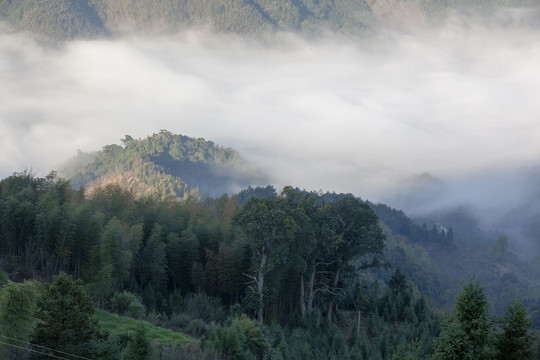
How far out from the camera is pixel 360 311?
5284cm

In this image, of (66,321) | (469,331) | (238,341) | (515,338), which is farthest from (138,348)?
(515,338)

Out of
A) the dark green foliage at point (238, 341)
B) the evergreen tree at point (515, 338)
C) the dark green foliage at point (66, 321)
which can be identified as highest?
the evergreen tree at point (515, 338)

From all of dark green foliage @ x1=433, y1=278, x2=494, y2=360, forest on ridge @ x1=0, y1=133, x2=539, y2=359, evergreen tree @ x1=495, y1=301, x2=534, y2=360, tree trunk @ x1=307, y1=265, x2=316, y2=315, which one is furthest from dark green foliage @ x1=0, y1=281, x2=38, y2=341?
tree trunk @ x1=307, y1=265, x2=316, y2=315

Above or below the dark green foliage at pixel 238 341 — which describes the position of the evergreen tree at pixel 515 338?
above

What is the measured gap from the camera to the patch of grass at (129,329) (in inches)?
1175

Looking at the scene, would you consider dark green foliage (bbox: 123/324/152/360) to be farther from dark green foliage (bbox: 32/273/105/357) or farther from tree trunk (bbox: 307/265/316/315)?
tree trunk (bbox: 307/265/316/315)

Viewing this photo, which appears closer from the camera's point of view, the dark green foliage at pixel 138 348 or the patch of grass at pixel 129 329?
the dark green foliage at pixel 138 348

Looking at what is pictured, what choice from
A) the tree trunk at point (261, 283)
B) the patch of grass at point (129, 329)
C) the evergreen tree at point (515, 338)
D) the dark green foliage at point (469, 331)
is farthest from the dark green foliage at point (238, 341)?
the evergreen tree at point (515, 338)

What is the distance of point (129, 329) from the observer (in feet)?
102

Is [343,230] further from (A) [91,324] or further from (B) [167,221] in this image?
(A) [91,324]

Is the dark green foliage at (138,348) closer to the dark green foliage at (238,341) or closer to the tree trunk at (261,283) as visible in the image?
the dark green foliage at (238,341)

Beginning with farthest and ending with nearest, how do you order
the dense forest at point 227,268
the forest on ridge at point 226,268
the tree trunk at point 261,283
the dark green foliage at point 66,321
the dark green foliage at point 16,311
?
the tree trunk at point 261,283, the dense forest at point 227,268, the forest on ridge at point 226,268, the dark green foliage at point 66,321, the dark green foliage at point 16,311

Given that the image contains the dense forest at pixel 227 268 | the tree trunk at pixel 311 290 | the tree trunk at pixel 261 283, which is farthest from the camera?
the tree trunk at pixel 311 290

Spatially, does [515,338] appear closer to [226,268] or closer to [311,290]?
[311,290]
